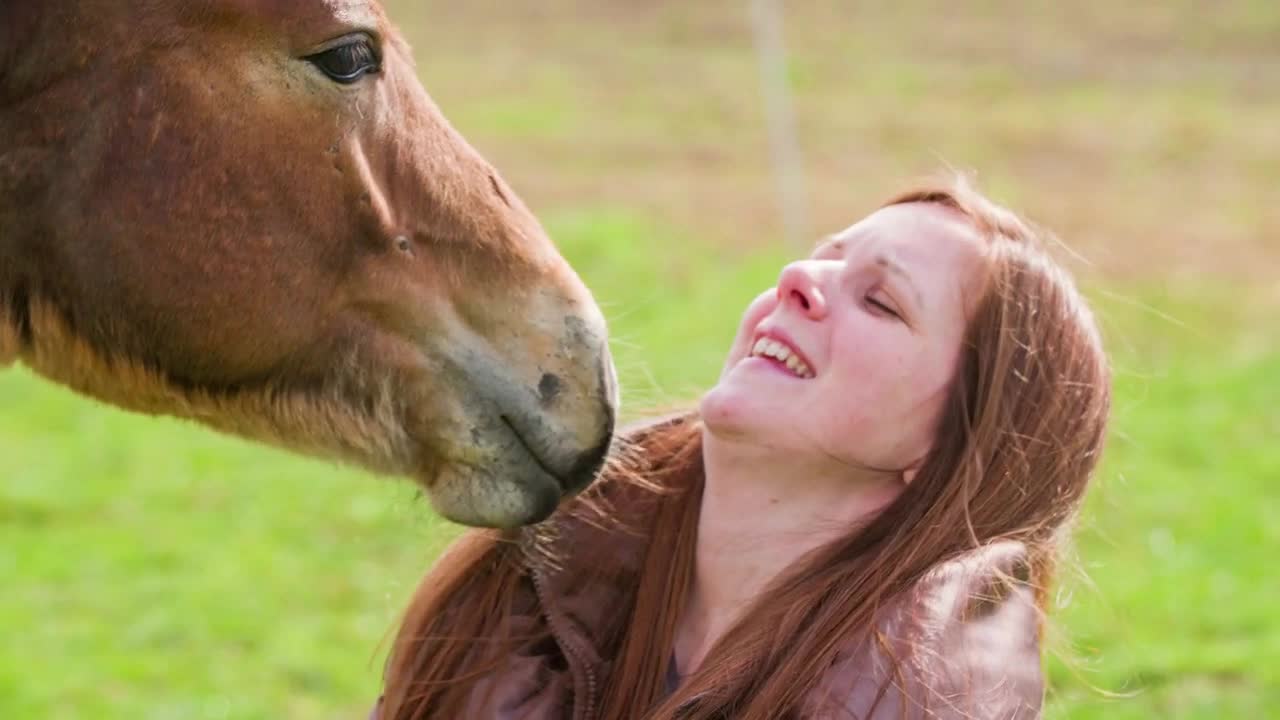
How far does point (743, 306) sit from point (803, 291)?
24.3 ft

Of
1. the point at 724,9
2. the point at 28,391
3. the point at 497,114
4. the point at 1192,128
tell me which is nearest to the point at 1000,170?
the point at 1192,128

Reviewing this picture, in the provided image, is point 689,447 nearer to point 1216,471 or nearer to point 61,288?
point 61,288

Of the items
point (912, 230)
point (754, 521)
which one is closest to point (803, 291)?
point (912, 230)

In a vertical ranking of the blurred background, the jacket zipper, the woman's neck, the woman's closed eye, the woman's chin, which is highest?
the woman's closed eye

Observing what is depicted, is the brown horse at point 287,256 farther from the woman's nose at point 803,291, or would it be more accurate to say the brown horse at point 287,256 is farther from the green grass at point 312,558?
the green grass at point 312,558

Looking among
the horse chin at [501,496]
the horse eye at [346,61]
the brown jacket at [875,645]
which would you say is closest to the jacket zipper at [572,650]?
the brown jacket at [875,645]

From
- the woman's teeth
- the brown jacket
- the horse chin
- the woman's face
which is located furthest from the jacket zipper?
the woman's teeth

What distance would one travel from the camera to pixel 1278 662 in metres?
5.26

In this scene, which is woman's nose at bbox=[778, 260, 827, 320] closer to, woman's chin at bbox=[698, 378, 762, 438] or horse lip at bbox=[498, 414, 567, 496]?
woman's chin at bbox=[698, 378, 762, 438]

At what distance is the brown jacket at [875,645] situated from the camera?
227 centimetres

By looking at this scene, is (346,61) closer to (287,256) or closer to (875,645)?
(287,256)

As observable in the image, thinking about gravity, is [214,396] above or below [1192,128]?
above

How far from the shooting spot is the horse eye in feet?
8.20

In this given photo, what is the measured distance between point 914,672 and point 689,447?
29.0 inches
